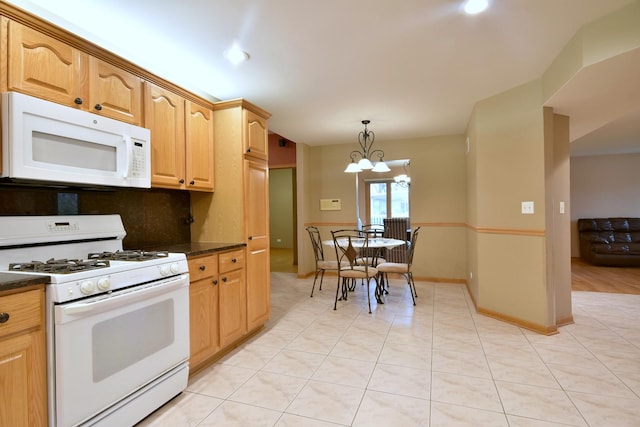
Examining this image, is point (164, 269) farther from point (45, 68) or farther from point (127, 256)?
point (45, 68)

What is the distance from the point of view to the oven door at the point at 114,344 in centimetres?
136

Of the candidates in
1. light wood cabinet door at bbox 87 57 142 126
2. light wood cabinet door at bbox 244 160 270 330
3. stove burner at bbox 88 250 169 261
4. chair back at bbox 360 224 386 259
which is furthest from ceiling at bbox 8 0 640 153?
chair back at bbox 360 224 386 259

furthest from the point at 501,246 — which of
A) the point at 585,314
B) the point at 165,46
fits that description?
the point at 165,46

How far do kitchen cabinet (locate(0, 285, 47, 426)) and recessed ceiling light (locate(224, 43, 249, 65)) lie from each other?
1876 millimetres

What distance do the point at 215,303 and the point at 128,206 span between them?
3.27 ft

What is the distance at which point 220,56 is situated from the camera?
2.40 metres

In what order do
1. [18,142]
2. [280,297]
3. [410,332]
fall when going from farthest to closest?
[280,297], [410,332], [18,142]

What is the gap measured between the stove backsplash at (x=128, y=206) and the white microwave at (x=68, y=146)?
21 centimetres

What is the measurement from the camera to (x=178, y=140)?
2.48 meters

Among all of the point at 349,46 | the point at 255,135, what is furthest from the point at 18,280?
the point at 349,46

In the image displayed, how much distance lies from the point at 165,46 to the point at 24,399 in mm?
2198

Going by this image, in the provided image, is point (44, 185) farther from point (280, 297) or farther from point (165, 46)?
point (280, 297)

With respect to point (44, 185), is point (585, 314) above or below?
below

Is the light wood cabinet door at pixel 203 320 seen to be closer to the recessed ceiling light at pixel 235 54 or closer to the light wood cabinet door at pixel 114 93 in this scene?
the light wood cabinet door at pixel 114 93
